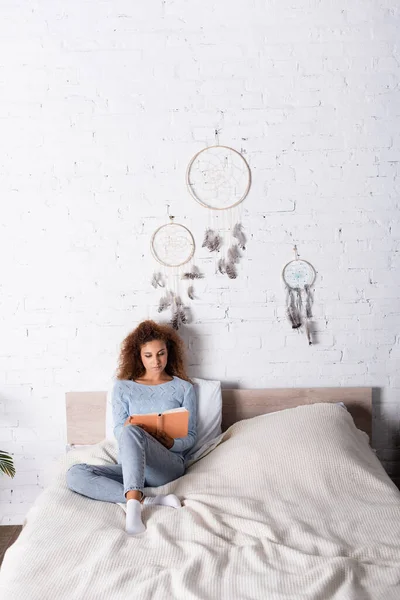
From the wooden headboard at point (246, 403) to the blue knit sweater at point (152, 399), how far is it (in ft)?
0.77

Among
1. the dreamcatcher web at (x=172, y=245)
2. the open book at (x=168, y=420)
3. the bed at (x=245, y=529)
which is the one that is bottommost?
the bed at (x=245, y=529)

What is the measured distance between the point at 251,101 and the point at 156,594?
212 centimetres

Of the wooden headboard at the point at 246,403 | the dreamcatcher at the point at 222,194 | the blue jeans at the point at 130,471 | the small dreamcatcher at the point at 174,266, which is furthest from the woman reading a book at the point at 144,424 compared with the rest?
the dreamcatcher at the point at 222,194

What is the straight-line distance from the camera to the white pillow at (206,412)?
115 inches

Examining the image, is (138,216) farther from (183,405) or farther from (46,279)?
(183,405)

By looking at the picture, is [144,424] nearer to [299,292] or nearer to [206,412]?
[206,412]

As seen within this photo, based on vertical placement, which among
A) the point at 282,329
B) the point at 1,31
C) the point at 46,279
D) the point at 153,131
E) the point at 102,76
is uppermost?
the point at 1,31

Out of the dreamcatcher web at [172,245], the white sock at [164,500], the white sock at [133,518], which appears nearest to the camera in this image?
the white sock at [133,518]

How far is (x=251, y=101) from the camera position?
3002 mm

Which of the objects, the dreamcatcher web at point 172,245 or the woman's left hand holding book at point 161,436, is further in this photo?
the dreamcatcher web at point 172,245

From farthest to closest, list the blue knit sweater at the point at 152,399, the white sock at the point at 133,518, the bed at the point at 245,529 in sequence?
the blue knit sweater at the point at 152,399 < the white sock at the point at 133,518 < the bed at the point at 245,529

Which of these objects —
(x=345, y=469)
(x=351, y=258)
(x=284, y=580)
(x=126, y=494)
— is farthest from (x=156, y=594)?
(x=351, y=258)

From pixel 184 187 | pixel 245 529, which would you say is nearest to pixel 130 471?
pixel 245 529

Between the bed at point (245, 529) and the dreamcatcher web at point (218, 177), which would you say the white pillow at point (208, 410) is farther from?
the dreamcatcher web at point (218, 177)
